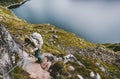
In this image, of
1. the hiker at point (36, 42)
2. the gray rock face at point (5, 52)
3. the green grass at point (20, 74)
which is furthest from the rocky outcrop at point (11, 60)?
the hiker at point (36, 42)

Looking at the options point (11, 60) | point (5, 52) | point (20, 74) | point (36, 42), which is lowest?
point (20, 74)

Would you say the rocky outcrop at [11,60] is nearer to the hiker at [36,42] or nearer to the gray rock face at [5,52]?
the gray rock face at [5,52]

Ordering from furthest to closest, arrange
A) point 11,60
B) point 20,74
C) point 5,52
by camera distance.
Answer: point 11,60
point 20,74
point 5,52

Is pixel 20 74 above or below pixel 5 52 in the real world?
below

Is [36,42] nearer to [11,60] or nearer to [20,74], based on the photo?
[11,60]

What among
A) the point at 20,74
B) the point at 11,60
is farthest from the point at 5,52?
the point at 20,74

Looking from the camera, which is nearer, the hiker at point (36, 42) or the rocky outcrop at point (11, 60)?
the rocky outcrop at point (11, 60)

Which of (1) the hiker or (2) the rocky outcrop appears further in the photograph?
(1) the hiker

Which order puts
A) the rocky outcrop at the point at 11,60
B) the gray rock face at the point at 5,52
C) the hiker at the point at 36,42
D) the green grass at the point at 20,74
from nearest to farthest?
the gray rock face at the point at 5,52 → the rocky outcrop at the point at 11,60 → the green grass at the point at 20,74 → the hiker at the point at 36,42

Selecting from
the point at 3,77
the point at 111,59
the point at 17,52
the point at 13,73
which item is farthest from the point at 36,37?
the point at 111,59

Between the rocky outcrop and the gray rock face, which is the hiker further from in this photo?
the gray rock face

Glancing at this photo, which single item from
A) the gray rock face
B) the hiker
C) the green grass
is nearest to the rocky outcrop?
the gray rock face

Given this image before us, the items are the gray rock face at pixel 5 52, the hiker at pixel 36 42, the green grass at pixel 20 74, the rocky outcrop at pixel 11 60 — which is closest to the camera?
the gray rock face at pixel 5 52

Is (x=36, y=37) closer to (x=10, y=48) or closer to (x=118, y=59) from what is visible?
(x=10, y=48)
